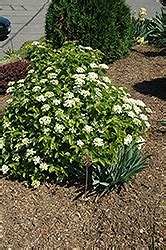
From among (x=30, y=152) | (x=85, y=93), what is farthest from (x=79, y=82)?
(x=30, y=152)

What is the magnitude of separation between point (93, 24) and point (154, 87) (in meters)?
1.27

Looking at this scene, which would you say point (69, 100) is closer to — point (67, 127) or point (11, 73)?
point (67, 127)

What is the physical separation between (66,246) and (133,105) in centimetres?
142

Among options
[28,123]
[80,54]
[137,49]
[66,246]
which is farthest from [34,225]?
[137,49]

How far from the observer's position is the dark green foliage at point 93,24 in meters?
6.86

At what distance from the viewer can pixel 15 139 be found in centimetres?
439

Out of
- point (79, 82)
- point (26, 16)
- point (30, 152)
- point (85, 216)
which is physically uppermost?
point (79, 82)

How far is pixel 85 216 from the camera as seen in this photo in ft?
13.5

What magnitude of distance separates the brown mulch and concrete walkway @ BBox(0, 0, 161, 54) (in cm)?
591

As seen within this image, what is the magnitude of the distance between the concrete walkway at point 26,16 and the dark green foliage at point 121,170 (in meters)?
5.98

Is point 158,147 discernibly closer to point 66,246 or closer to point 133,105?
point 133,105

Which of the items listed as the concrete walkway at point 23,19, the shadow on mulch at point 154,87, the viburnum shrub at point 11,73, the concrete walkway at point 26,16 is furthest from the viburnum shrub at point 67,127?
the concrete walkway at point 23,19

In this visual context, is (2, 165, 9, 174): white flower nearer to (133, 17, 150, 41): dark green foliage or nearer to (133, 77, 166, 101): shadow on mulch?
(133, 77, 166, 101): shadow on mulch

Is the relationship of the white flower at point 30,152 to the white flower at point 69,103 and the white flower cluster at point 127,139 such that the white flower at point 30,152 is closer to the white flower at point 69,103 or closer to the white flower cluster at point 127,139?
the white flower at point 69,103
